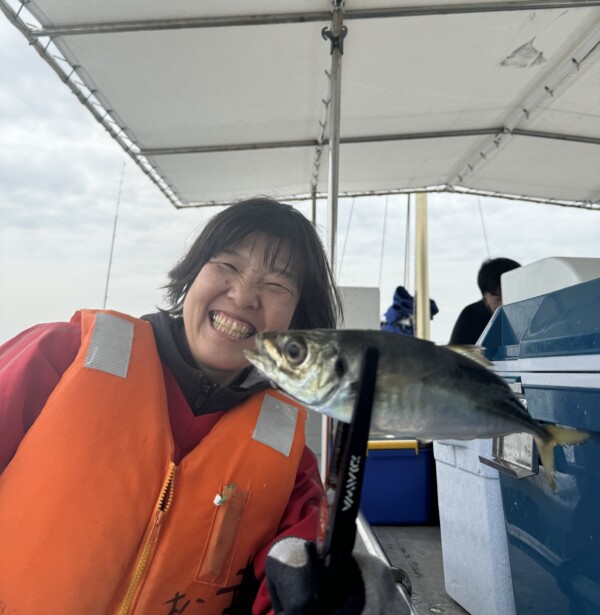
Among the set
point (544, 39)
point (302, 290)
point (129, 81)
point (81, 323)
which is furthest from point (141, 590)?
point (544, 39)

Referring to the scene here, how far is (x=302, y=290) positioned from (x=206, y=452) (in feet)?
2.09

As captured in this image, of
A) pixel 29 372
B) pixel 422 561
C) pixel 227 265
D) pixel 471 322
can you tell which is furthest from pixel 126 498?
pixel 471 322

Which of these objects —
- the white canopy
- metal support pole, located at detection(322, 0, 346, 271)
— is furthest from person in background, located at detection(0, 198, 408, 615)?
the white canopy

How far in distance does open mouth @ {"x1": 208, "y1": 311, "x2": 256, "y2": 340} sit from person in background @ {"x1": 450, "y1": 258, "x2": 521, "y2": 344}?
3364 mm

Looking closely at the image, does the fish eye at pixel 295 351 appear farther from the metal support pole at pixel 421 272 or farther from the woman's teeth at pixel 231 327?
the metal support pole at pixel 421 272

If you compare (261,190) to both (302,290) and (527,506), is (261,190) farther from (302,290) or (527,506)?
(527,506)

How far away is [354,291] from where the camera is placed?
17.9ft

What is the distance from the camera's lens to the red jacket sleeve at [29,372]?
57.3 inches

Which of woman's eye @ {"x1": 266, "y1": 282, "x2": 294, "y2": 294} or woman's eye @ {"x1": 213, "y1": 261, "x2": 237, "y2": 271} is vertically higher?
woman's eye @ {"x1": 213, "y1": 261, "x2": 237, "y2": 271}

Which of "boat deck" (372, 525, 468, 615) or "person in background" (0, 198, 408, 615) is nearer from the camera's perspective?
"person in background" (0, 198, 408, 615)

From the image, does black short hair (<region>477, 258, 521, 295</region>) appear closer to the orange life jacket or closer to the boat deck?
the boat deck

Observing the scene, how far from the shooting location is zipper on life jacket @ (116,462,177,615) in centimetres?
135

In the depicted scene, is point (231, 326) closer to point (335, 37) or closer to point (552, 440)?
point (552, 440)

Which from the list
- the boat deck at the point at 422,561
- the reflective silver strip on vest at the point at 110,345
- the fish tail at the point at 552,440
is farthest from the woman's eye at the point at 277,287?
the boat deck at the point at 422,561
